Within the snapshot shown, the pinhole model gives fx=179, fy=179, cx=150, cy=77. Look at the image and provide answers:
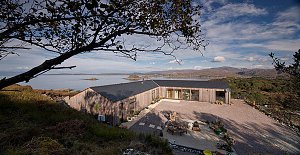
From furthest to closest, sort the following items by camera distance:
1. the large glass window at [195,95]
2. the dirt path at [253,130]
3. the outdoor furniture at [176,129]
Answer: the large glass window at [195,95]
the outdoor furniture at [176,129]
the dirt path at [253,130]

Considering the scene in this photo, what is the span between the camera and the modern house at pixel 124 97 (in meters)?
16.2

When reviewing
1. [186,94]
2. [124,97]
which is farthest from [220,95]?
[124,97]

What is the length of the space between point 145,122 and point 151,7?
44.5ft

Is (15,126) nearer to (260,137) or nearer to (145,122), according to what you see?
(145,122)

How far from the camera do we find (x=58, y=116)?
8.60 m

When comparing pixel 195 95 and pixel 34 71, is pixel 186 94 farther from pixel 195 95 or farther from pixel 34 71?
pixel 34 71

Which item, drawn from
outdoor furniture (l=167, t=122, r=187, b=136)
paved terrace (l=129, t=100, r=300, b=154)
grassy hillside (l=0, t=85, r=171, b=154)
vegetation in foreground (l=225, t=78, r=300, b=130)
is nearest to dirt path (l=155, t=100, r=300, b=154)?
paved terrace (l=129, t=100, r=300, b=154)

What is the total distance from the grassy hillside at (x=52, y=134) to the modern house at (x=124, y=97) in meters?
6.50

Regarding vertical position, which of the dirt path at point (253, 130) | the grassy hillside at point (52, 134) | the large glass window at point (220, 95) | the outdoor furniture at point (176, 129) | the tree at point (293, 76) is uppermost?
the tree at point (293, 76)

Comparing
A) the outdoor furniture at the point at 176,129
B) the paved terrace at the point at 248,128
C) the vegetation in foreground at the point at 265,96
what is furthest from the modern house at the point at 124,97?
the outdoor furniture at the point at 176,129

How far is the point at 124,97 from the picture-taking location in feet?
57.5

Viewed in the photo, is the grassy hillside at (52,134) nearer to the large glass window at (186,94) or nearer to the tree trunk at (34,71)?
the tree trunk at (34,71)

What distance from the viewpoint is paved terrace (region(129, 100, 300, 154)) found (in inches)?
440

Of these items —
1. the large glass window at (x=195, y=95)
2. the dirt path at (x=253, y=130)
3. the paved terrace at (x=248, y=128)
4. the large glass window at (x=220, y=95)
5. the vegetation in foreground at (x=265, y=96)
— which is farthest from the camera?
the large glass window at (x=195, y=95)
